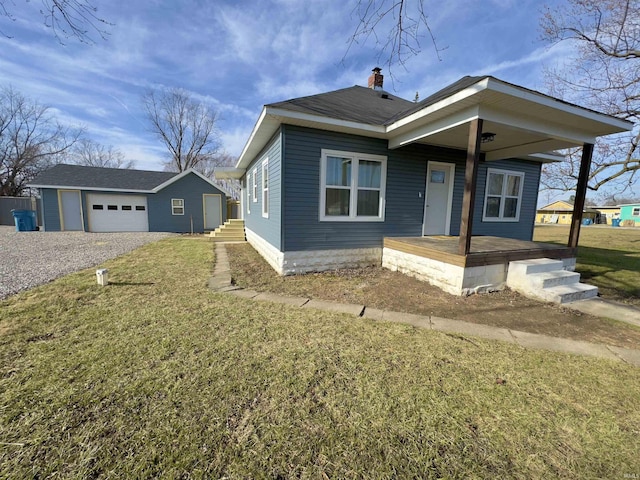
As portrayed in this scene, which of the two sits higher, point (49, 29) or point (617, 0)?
point (617, 0)

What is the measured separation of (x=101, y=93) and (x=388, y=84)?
26.0ft

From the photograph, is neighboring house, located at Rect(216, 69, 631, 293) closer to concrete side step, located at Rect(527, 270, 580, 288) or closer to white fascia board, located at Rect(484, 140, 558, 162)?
white fascia board, located at Rect(484, 140, 558, 162)

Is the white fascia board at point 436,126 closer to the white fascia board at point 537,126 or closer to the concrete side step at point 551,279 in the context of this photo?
the white fascia board at point 537,126

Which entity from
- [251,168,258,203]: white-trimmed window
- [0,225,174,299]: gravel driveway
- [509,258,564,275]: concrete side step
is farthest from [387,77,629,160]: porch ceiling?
[0,225,174,299]: gravel driveway

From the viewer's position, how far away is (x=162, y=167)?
32812 mm

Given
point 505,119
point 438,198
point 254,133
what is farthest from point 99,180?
point 505,119

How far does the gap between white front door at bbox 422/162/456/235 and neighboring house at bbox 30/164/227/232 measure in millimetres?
12596

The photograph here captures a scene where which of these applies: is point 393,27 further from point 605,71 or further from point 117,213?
point 117,213

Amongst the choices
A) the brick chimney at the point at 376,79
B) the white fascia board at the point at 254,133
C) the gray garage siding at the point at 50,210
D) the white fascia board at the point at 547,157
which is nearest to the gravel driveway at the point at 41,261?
the white fascia board at the point at 254,133

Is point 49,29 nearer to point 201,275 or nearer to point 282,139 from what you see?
point 282,139

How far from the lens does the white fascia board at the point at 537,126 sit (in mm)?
4391

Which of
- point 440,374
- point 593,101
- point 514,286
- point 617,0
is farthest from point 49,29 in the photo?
point 593,101

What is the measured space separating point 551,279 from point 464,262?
1.64m

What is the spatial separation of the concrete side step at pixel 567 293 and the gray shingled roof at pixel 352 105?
4.43 meters
